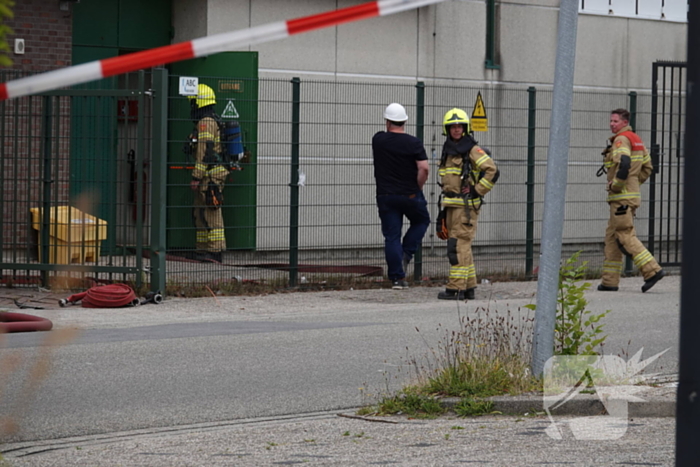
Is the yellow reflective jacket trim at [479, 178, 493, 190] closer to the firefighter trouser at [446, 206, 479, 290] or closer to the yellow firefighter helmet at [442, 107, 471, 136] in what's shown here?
the firefighter trouser at [446, 206, 479, 290]

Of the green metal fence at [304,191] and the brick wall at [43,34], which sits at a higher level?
the brick wall at [43,34]

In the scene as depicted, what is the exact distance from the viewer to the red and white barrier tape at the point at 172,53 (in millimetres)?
2873

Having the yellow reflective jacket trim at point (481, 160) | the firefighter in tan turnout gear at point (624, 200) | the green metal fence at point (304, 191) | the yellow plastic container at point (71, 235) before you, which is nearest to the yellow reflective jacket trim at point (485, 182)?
the yellow reflective jacket trim at point (481, 160)

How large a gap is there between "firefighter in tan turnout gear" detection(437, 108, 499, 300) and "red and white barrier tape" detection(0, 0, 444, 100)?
8.91 metres

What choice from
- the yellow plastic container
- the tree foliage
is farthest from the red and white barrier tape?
the yellow plastic container

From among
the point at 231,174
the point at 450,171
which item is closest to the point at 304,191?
the point at 231,174

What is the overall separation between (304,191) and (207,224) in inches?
Answer: 58.4

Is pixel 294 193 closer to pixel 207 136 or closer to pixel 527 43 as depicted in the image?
pixel 207 136

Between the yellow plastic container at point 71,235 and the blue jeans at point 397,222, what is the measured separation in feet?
10.4

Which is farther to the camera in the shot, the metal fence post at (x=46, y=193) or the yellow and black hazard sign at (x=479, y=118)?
the yellow and black hazard sign at (x=479, y=118)

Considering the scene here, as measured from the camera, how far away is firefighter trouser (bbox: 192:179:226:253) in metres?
12.4

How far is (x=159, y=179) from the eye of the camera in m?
11.6

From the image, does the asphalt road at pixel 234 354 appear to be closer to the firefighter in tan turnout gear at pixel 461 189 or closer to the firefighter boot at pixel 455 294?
the firefighter boot at pixel 455 294

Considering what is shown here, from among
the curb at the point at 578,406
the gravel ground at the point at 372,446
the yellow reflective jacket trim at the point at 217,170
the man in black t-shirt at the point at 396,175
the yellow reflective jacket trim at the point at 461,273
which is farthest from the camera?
the man in black t-shirt at the point at 396,175
